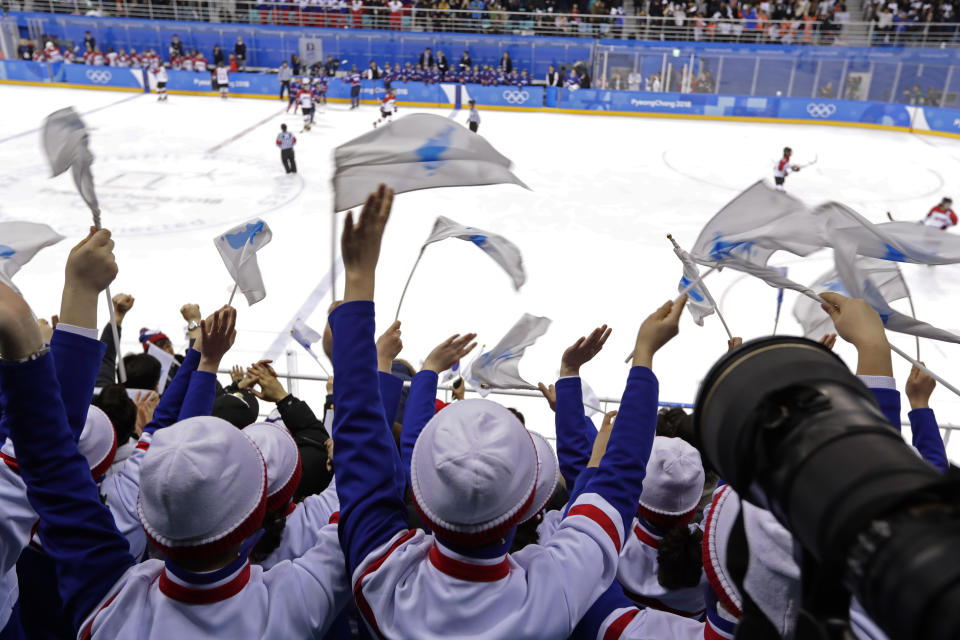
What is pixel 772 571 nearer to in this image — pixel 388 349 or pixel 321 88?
pixel 388 349

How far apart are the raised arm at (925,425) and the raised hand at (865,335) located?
3.46ft

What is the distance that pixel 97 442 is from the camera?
2.30 meters

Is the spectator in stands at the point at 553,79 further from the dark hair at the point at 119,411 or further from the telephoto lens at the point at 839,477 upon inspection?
the telephoto lens at the point at 839,477

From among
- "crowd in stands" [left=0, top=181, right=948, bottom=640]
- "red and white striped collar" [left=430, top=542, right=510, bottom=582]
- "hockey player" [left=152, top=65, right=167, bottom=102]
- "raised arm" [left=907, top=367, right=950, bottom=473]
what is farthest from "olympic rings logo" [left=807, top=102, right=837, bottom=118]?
"red and white striped collar" [left=430, top=542, right=510, bottom=582]

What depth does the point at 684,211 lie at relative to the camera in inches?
495

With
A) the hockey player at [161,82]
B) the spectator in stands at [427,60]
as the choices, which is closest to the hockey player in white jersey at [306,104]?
the hockey player at [161,82]

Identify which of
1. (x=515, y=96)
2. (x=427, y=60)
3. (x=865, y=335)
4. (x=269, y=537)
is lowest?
(x=515, y=96)

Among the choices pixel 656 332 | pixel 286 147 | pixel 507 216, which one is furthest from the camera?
pixel 286 147

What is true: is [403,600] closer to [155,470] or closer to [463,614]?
[463,614]

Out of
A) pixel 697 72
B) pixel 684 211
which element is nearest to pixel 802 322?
pixel 684 211

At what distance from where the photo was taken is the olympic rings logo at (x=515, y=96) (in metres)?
23.7

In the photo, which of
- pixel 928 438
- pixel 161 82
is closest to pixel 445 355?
pixel 928 438

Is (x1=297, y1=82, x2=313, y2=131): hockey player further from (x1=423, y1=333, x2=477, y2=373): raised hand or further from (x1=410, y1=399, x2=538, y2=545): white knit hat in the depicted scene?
(x1=410, y1=399, x2=538, y2=545): white knit hat

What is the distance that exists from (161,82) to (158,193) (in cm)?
1193
